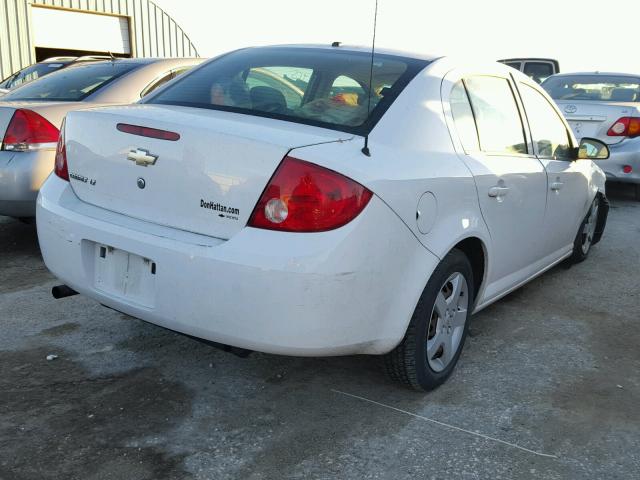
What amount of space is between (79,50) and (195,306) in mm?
20483

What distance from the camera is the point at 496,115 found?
349cm

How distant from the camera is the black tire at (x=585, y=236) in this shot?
198 inches

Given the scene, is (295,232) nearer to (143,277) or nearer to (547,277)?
(143,277)

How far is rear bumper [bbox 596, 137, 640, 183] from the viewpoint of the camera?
764 centimetres

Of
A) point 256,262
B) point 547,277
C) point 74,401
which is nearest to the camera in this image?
point 256,262

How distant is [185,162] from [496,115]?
→ 1.73 metres

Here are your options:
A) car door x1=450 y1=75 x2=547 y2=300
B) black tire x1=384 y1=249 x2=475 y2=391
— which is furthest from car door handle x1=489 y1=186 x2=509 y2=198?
black tire x1=384 y1=249 x2=475 y2=391

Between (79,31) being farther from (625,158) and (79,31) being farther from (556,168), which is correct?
(556,168)

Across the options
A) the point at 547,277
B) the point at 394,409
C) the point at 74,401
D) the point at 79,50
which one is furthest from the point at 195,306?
the point at 79,50

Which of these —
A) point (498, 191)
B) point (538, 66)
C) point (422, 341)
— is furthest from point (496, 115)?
point (538, 66)

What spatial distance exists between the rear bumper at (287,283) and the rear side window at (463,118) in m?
0.70

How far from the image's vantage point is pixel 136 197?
8.84 ft

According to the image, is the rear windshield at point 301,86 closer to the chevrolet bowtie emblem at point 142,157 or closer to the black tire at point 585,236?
the chevrolet bowtie emblem at point 142,157

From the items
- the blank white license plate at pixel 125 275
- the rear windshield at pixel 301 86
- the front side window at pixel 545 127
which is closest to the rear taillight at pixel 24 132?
the rear windshield at pixel 301 86
